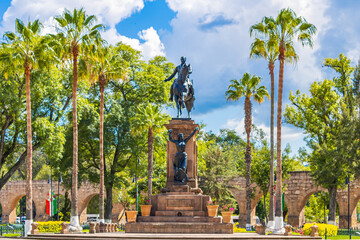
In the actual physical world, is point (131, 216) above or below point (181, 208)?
below

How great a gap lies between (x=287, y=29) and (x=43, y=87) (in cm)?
1550

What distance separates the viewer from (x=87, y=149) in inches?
1545

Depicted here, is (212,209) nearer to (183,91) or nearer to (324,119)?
(183,91)

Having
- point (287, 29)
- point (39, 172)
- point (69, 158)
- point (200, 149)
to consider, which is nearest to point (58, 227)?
point (69, 158)

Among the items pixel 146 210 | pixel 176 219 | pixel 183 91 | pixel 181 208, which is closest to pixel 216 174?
pixel 183 91

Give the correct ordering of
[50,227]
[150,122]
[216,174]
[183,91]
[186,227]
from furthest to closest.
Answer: [216,174], [50,227], [150,122], [183,91], [186,227]

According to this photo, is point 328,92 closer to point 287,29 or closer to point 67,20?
point 287,29

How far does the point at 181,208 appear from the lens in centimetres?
2173

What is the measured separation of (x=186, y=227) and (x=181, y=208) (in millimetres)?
1420

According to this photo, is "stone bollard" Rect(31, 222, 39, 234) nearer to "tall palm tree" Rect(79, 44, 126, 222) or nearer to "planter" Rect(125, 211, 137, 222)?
"planter" Rect(125, 211, 137, 222)

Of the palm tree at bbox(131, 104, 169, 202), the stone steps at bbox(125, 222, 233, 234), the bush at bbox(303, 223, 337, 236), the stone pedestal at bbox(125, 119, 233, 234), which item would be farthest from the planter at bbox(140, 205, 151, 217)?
the palm tree at bbox(131, 104, 169, 202)

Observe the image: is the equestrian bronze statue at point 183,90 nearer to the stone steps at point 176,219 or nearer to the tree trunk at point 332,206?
the stone steps at point 176,219

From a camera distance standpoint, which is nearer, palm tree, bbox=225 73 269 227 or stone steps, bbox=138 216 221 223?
stone steps, bbox=138 216 221 223

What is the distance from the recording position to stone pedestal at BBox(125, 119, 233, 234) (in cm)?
2041
